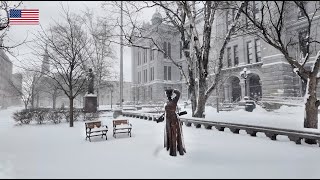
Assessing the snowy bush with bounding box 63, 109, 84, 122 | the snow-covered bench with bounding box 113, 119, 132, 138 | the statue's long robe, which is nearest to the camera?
the statue's long robe

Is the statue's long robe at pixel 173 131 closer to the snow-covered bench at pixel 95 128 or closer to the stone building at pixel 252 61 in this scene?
the snow-covered bench at pixel 95 128

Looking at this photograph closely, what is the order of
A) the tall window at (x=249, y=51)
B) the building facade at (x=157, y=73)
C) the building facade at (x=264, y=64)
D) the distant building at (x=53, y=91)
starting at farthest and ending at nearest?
the building facade at (x=157, y=73)
the tall window at (x=249, y=51)
the distant building at (x=53, y=91)
the building facade at (x=264, y=64)

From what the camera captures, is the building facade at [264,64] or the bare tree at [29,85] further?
the bare tree at [29,85]

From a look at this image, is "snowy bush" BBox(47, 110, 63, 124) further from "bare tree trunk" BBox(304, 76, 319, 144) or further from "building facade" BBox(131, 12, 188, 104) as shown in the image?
"building facade" BBox(131, 12, 188, 104)

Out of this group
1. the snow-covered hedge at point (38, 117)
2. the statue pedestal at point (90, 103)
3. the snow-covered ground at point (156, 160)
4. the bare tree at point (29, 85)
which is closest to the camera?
the snow-covered ground at point (156, 160)

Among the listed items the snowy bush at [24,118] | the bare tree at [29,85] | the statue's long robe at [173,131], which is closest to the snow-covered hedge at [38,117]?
the snowy bush at [24,118]

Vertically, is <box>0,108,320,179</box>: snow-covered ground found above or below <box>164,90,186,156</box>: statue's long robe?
below

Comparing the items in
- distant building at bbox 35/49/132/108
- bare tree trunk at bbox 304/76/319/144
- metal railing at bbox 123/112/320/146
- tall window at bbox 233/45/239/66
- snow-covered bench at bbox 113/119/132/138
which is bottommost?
metal railing at bbox 123/112/320/146

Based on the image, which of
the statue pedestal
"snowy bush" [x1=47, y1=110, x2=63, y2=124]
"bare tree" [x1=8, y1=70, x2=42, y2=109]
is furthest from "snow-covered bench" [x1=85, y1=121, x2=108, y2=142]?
"bare tree" [x1=8, y1=70, x2=42, y2=109]

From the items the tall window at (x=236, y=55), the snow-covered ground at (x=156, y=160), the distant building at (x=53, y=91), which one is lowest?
the snow-covered ground at (x=156, y=160)

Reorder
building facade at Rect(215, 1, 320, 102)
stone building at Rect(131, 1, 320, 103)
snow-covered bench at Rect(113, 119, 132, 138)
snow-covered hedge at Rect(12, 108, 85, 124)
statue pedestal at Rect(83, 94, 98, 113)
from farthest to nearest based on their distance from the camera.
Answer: building facade at Rect(215, 1, 320, 102), stone building at Rect(131, 1, 320, 103), statue pedestal at Rect(83, 94, 98, 113), snow-covered hedge at Rect(12, 108, 85, 124), snow-covered bench at Rect(113, 119, 132, 138)

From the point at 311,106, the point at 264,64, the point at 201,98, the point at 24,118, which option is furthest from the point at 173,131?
the point at 264,64

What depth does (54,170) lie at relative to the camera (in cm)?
548

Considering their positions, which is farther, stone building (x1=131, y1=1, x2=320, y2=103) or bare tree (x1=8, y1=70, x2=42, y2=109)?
bare tree (x1=8, y1=70, x2=42, y2=109)
